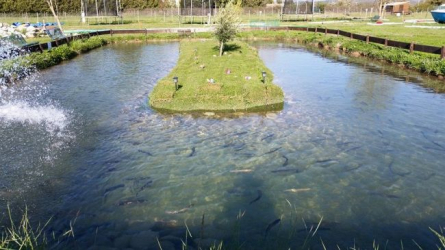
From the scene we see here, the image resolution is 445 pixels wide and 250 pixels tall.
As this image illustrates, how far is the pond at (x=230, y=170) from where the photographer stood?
6844 mm

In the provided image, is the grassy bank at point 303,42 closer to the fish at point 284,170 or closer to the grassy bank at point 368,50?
the grassy bank at point 368,50

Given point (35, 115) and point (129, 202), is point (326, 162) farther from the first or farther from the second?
point (35, 115)

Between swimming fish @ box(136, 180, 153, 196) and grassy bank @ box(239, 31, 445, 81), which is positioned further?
grassy bank @ box(239, 31, 445, 81)

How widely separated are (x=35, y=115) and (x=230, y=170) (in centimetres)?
917

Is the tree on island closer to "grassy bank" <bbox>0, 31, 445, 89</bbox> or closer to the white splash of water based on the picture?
"grassy bank" <bbox>0, 31, 445, 89</bbox>

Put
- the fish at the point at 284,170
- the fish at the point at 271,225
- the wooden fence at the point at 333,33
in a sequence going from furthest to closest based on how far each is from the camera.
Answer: the wooden fence at the point at 333,33 → the fish at the point at 284,170 → the fish at the point at 271,225

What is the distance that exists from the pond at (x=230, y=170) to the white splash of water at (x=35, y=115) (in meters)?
0.05

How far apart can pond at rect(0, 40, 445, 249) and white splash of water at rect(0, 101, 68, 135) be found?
48 millimetres

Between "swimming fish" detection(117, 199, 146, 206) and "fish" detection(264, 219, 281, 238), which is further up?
"swimming fish" detection(117, 199, 146, 206)

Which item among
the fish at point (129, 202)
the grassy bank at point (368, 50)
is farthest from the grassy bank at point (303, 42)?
the fish at point (129, 202)

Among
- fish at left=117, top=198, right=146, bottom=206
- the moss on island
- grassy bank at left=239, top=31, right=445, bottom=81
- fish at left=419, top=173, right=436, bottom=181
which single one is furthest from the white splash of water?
grassy bank at left=239, top=31, right=445, bottom=81

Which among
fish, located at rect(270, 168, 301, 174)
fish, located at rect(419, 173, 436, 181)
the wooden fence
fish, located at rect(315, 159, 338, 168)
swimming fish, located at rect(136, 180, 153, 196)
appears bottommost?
swimming fish, located at rect(136, 180, 153, 196)

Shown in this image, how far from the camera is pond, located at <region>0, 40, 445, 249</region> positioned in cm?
684

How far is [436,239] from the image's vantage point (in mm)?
6531
